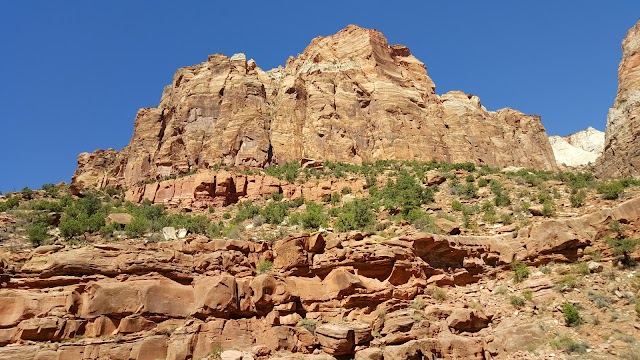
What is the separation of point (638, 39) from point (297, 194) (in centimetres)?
4523

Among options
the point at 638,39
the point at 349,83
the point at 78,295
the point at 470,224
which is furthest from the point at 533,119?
the point at 78,295

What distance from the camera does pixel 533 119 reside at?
2795 inches

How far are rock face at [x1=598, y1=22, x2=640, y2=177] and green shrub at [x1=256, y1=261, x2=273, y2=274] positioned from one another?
4216 cm

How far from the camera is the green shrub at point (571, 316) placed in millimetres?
17125

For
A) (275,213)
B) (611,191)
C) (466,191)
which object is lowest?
(611,191)

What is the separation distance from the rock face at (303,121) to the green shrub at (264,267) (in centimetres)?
2773

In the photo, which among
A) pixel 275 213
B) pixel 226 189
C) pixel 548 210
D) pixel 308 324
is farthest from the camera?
pixel 226 189

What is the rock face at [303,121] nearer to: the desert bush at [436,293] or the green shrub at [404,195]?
the green shrub at [404,195]

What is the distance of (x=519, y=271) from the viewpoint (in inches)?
796

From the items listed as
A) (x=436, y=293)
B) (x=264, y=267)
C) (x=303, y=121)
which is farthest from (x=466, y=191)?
(x=303, y=121)

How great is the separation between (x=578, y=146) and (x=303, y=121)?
341 feet

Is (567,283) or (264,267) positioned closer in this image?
(567,283)

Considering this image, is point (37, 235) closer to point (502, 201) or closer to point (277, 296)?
point (277, 296)

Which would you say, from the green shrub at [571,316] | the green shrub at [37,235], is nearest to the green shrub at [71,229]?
the green shrub at [37,235]
